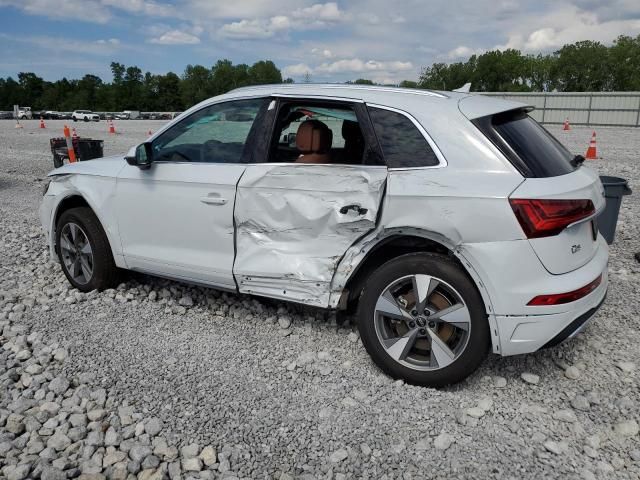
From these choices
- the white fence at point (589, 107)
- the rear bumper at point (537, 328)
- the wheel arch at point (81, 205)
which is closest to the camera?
the rear bumper at point (537, 328)

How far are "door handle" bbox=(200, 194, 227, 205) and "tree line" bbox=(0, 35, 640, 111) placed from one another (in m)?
77.6

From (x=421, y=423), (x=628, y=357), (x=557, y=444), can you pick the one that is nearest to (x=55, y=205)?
(x=421, y=423)

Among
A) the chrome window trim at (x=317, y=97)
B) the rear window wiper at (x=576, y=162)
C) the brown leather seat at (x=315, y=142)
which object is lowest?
the rear window wiper at (x=576, y=162)

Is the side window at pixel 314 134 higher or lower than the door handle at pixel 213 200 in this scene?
higher

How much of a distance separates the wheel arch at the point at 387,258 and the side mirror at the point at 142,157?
1792mm

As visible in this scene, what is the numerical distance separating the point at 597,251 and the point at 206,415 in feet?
8.37

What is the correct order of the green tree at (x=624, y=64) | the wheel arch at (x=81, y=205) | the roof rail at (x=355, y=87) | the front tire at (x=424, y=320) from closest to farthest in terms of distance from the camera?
the front tire at (x=424, y=320) < the roof rail at (x=355, y=87) < the wheel arch at (x=81, y=205) < the green tree at (x=624, y=64)

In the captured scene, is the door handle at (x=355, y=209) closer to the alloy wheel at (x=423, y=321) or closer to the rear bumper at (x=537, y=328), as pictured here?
the alloy wheel at (x=423, y=321)

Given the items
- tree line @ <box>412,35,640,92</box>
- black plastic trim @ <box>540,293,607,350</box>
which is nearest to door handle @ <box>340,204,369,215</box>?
black plastic trim @ <box>540,293,607,350</box>

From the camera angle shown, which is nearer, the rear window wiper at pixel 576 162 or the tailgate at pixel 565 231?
the tailgate at pixel 565 231

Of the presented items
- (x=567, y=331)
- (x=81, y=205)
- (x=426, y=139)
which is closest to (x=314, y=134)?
(x=426, y=139)

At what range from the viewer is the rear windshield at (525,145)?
3062 mm

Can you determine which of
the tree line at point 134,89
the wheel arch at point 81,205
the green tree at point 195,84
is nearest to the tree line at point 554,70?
the tree line at point 134,89

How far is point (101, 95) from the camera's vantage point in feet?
401
